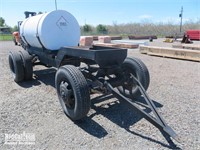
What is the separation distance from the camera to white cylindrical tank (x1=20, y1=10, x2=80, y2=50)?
16.4 ft

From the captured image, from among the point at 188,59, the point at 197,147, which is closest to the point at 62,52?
the point at 197,147

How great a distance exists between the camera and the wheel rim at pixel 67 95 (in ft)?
11.8

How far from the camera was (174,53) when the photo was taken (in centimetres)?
1035

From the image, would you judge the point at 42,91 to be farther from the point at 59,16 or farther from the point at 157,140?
the point at 157,140

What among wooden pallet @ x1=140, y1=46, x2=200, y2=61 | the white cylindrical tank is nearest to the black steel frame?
the white cylindrical tank

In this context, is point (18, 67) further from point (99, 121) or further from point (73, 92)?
point (99, 121)

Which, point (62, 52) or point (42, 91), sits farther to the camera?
point (42, 91)

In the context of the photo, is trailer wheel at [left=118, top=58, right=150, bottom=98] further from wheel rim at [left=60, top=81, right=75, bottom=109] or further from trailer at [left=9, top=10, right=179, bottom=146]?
wheel rim at [left=60, top=81, right=75, bottom=109]

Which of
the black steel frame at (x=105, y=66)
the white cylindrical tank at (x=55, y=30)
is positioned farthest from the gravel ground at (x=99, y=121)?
the white cylindrical tank at (x=55, y=30)

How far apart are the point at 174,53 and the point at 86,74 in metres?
7.50

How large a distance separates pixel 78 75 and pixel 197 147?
7.15 feet

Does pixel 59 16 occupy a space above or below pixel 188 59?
above

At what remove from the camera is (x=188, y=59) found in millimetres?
9844

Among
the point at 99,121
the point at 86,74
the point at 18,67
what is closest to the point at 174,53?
the point at 86,74
